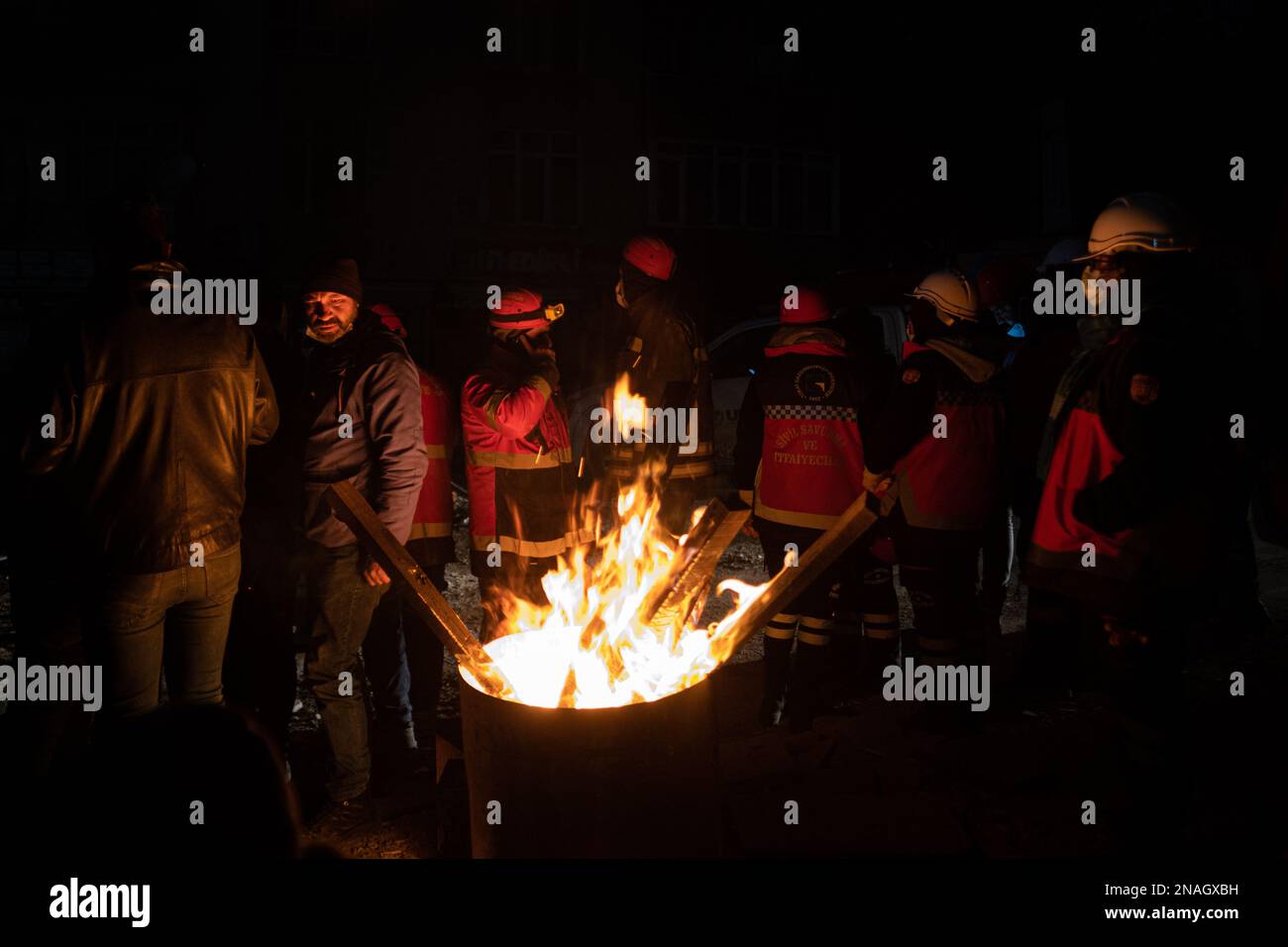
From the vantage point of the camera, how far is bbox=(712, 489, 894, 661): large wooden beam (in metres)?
3.21

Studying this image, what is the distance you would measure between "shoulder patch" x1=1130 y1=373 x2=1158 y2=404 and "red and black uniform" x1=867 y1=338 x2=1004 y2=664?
1.32m

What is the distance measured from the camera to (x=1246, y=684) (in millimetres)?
5492

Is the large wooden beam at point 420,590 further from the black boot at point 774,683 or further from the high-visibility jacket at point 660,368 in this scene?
the high-visibility jacket at point 660,368

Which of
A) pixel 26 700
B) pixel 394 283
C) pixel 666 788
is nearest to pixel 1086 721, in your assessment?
pixel 666 788

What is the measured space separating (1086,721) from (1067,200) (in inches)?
807

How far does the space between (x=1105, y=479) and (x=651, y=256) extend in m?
3.30

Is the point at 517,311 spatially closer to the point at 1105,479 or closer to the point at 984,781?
the point at 1105,479

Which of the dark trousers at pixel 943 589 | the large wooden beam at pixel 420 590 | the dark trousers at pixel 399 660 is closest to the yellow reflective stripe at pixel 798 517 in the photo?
the dark trousers at pixel 943 589

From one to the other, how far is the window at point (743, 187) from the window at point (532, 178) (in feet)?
7.41

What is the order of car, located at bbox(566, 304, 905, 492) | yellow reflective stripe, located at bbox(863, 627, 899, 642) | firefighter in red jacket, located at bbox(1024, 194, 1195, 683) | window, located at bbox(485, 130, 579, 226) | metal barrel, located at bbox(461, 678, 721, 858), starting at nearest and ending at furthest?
metal barrel, located at bbox(461, 678, 721, 858)
firefighter in red jacket, located at bbox(1024, 194, 1195, 683)
yellow reflective stripe, located at bbox(863, 627, 899, 642)
car, located at bbox(566, 304, 905, 492)
window, located at bbox(485, 130, 579, 226)

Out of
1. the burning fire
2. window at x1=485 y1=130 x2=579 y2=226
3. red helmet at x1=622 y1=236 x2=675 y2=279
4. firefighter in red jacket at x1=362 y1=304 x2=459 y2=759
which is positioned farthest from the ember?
window at x1=485 y1=130 x2=579 y2=226

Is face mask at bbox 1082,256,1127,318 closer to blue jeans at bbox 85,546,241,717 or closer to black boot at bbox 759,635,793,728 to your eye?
black boot at bbox 759,635,793,728

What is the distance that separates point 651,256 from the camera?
5879 mm
